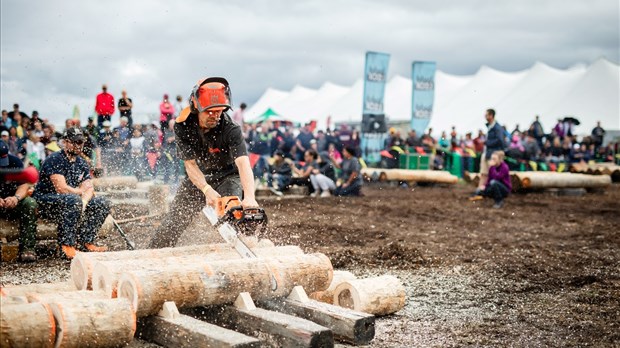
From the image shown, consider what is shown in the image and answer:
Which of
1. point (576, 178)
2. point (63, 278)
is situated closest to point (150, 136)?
point (63, 278)

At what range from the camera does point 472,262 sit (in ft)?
25.0

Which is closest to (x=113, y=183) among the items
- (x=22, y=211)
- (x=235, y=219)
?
(x=22, y=211)

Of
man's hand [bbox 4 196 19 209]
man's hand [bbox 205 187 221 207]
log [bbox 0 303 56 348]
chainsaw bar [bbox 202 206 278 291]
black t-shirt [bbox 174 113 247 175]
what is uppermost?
black t-shirt [bbox 174 113 247 175]

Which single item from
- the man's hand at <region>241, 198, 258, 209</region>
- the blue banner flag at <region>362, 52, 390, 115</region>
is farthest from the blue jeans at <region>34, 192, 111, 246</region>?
the blue banner flag at <region>362, 52, 390, 115</region>

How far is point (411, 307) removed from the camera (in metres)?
5.57

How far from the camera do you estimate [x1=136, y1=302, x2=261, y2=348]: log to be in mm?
3566

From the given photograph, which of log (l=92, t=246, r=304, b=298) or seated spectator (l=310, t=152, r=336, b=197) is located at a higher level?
log (l=92, t=246, r=304, b=298)

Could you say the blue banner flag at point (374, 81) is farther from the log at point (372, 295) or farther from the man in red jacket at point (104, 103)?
the log at point (372, 295)

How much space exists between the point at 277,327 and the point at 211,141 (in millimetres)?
2251

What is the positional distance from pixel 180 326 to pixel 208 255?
39.7 inches

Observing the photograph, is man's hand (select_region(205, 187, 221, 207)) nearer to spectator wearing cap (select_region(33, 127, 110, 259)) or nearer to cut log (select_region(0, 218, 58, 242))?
spectator wearing cap (select_region(33, 127, 110, 259))

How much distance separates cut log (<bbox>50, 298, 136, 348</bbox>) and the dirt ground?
5.74 feet

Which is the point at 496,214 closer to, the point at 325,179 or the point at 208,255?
the point at 325,179

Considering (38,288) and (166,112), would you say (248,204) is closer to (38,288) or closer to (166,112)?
(38,288)
